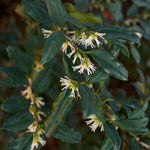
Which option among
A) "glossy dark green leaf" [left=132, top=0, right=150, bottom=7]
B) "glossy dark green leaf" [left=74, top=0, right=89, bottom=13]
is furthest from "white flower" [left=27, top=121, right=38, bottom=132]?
"glossy dark green leaf" [left=132, top=0, right=150, bottom=7]

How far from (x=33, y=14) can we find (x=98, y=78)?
407 mm

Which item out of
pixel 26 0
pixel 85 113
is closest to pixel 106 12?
pixel 26 0

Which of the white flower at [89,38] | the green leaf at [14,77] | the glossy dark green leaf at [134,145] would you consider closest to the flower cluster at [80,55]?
the white flower at [89,38]

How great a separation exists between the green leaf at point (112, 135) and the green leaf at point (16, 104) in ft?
1.34

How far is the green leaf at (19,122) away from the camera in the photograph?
98cm

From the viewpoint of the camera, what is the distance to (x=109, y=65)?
0.86 m

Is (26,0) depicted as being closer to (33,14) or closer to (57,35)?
(33,14)

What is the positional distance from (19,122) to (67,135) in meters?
0.23

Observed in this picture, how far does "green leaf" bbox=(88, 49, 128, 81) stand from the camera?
0.85 metres

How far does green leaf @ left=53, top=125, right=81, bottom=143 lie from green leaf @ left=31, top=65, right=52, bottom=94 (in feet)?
0.72

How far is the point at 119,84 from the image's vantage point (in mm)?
2451

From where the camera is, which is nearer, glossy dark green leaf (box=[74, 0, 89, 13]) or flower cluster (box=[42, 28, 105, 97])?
flower cluster (box=[42, 28, 105, 97])

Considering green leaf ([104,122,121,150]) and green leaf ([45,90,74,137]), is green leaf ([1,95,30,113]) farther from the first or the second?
green leaf ([104,122,121,150])

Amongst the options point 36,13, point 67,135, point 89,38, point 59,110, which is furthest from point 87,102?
point 36,13
